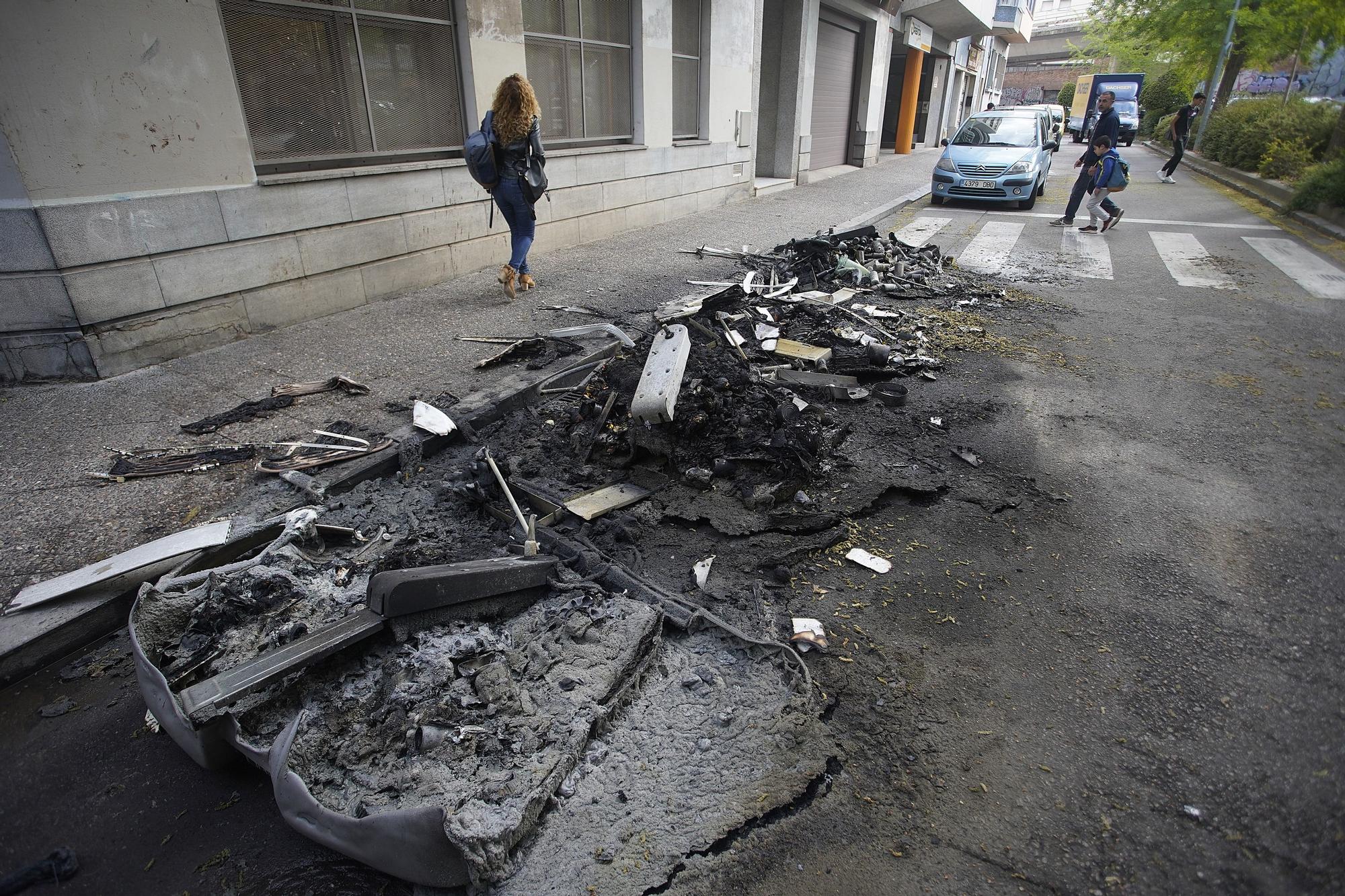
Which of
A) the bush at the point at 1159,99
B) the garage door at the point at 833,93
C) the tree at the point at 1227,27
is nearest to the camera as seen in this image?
the tree at the point at 1227,27

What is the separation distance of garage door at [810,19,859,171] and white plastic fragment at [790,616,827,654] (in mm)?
19072

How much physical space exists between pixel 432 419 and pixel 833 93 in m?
20.8

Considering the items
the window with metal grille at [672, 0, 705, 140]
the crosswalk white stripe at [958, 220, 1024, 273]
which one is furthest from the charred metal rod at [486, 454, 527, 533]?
the window with metal grille at [672, 0, 705, 140]

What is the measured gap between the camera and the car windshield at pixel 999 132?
49.7 feet

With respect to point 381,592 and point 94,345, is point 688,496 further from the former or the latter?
point 94,345

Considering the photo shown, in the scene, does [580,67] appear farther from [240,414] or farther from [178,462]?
[178,462]

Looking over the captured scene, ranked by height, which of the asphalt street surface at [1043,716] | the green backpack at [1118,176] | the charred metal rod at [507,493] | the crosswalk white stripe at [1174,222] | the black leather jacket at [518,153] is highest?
the black leather jacket at [518,153]

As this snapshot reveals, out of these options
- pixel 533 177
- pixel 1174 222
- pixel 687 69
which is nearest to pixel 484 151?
pixel 533 177

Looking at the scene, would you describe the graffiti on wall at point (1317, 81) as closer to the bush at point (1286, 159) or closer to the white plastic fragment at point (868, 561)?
the bush at point (1286, 159)

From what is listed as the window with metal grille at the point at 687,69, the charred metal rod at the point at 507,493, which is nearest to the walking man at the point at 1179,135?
the window with metal grille at the point at 687,69

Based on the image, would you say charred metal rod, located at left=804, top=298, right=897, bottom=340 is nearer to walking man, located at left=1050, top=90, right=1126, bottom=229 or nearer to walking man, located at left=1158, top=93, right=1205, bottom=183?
walking man, located at left=1050, top=90, right=1126, bottom=229

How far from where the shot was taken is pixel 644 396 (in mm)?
4391

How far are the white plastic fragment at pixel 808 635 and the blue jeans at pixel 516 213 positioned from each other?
573cm

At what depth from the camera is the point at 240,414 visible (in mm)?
4754
